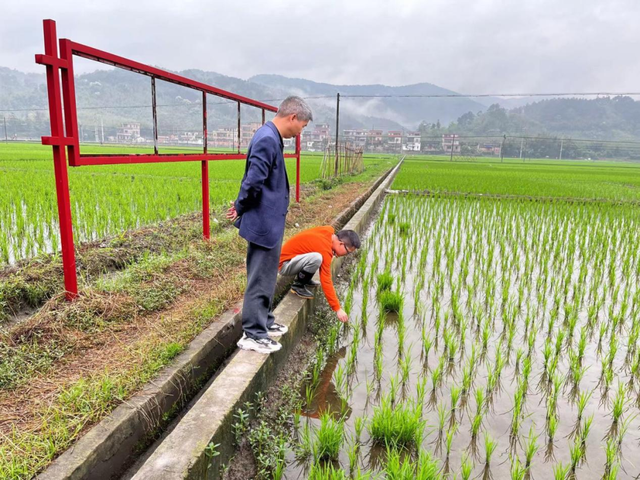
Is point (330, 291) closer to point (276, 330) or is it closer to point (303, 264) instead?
point (303, 264)

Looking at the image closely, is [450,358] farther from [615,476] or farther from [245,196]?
[245,196]

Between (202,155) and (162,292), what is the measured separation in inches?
75.0

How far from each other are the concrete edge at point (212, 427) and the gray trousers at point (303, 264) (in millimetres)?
726

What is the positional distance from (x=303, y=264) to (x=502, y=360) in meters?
1.48

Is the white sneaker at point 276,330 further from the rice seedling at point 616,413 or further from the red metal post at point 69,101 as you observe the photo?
the rice seedling at point 616,413

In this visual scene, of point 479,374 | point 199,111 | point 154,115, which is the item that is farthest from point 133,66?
point 479,374

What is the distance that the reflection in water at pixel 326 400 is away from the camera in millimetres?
2377

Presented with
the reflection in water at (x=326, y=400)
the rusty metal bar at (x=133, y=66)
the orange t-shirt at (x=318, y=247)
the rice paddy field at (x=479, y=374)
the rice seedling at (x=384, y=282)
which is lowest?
the reflection in water at (x=326, y=400)

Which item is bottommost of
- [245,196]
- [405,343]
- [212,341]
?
[405,343]

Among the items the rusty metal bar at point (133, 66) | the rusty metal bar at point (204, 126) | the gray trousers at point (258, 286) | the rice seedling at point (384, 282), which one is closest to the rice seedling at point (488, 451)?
the gray trousers at point (258, 286)

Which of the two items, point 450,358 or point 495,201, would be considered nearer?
point 450,358

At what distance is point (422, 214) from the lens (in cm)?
841

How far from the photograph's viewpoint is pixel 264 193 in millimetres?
2340

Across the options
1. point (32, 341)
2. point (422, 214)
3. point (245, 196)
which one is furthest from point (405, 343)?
point (422, 214)
